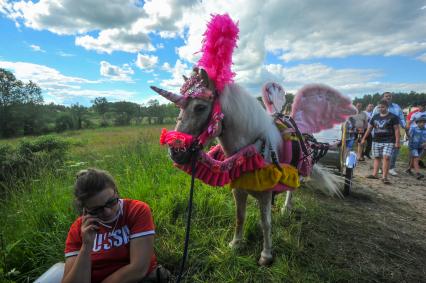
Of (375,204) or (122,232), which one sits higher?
(122,232)

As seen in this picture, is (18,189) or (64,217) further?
(18,189)

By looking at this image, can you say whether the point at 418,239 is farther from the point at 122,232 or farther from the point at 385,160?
the point at 122,232

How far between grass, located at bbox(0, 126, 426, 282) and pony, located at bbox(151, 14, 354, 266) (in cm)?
38

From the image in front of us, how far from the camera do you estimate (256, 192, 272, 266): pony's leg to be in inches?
87.2

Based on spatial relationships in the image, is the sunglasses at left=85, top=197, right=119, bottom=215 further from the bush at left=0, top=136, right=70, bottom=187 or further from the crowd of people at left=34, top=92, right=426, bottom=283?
the bush at left=0, top=136, right=70, bottom=187

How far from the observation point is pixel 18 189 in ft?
12.4

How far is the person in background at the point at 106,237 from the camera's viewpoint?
4.71 ft

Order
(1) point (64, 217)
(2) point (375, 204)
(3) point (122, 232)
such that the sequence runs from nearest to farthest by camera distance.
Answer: (3) point (122, 232) → (1) point (64, 217) → (2) point (375, 204)

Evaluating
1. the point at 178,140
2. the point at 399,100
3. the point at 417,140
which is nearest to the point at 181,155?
the point at 178,140

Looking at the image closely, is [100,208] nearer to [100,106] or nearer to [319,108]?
[319,108]

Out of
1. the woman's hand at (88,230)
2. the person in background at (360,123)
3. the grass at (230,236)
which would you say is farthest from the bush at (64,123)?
the woman's hand at (88,230)

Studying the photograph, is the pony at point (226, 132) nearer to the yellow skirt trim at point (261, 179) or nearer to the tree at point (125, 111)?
the yellow skirt trim at point (261, 179)

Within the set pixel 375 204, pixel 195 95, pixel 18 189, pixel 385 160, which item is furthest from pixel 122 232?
pixel 385 160

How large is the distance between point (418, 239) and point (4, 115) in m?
41.3
